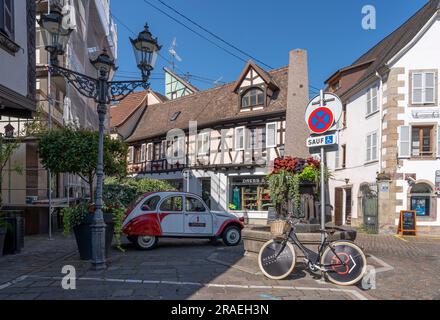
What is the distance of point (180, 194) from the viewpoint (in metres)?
10.9

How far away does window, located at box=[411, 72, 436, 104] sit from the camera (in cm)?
1728

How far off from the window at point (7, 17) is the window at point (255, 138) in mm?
15515

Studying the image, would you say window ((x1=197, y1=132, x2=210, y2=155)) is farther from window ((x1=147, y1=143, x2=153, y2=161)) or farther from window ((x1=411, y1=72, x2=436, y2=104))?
window ((x1=411, y1=72, x2=436, y2=104))

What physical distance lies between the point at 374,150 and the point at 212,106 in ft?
36.1

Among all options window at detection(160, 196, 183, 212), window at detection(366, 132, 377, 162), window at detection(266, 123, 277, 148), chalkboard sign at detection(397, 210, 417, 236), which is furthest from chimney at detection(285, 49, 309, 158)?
window at detection(160, 196, 183, 212)

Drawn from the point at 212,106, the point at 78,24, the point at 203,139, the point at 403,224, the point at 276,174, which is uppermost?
the point at 78,24

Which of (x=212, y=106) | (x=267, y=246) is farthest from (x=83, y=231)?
(x=212, y=106)

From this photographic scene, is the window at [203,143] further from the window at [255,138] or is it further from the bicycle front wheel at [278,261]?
the bicycle front wheel at [278,261]

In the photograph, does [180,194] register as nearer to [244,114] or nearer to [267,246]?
[267,246]

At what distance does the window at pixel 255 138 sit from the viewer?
875 inches

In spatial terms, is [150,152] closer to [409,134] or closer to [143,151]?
[143,151]

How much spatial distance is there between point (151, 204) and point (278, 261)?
4980mm

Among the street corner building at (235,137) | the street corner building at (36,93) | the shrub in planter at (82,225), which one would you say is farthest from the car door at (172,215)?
the street corner building at (235,137)

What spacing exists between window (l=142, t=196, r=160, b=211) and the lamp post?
2841mm
